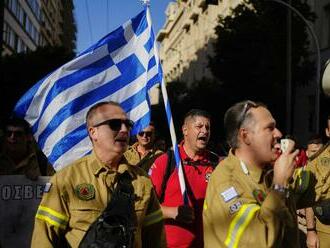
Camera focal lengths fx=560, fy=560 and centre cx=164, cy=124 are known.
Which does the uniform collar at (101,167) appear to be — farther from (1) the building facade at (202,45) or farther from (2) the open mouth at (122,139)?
(1) the building facade at (202,45)

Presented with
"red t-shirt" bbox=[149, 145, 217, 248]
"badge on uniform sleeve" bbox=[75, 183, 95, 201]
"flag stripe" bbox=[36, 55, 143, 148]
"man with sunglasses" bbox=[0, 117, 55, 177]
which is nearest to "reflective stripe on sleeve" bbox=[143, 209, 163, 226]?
"badge on uniform sleeve" bbox=[75, 183, 95, 201]

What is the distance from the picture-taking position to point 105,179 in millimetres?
3371

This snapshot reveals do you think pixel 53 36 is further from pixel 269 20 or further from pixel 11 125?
pixel 11 125

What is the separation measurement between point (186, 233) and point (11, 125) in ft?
6.85

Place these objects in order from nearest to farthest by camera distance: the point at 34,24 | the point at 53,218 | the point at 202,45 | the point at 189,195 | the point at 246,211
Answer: the point at 246,211
the point at 53,218
the point at 189,195
the point at 202,45
the point at 34,24

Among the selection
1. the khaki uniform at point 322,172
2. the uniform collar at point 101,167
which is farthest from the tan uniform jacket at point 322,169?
the uniform collar at point 101,167

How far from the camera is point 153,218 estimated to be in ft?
11.5

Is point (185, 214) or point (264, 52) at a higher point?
point (264, 52)

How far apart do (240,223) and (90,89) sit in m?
2.47

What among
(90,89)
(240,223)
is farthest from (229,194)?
(90,89)

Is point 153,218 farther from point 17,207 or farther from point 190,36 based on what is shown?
point 190,36

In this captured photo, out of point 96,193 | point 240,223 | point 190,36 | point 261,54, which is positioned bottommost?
point 240,223

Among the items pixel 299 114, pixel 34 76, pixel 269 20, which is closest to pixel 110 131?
pixel 269 20

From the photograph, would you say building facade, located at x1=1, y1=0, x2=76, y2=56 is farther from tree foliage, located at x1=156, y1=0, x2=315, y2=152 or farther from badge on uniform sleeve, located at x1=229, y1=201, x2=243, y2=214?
badge on uniform sleeve, located at x1=229, y1=201, x2=243, y2=214
